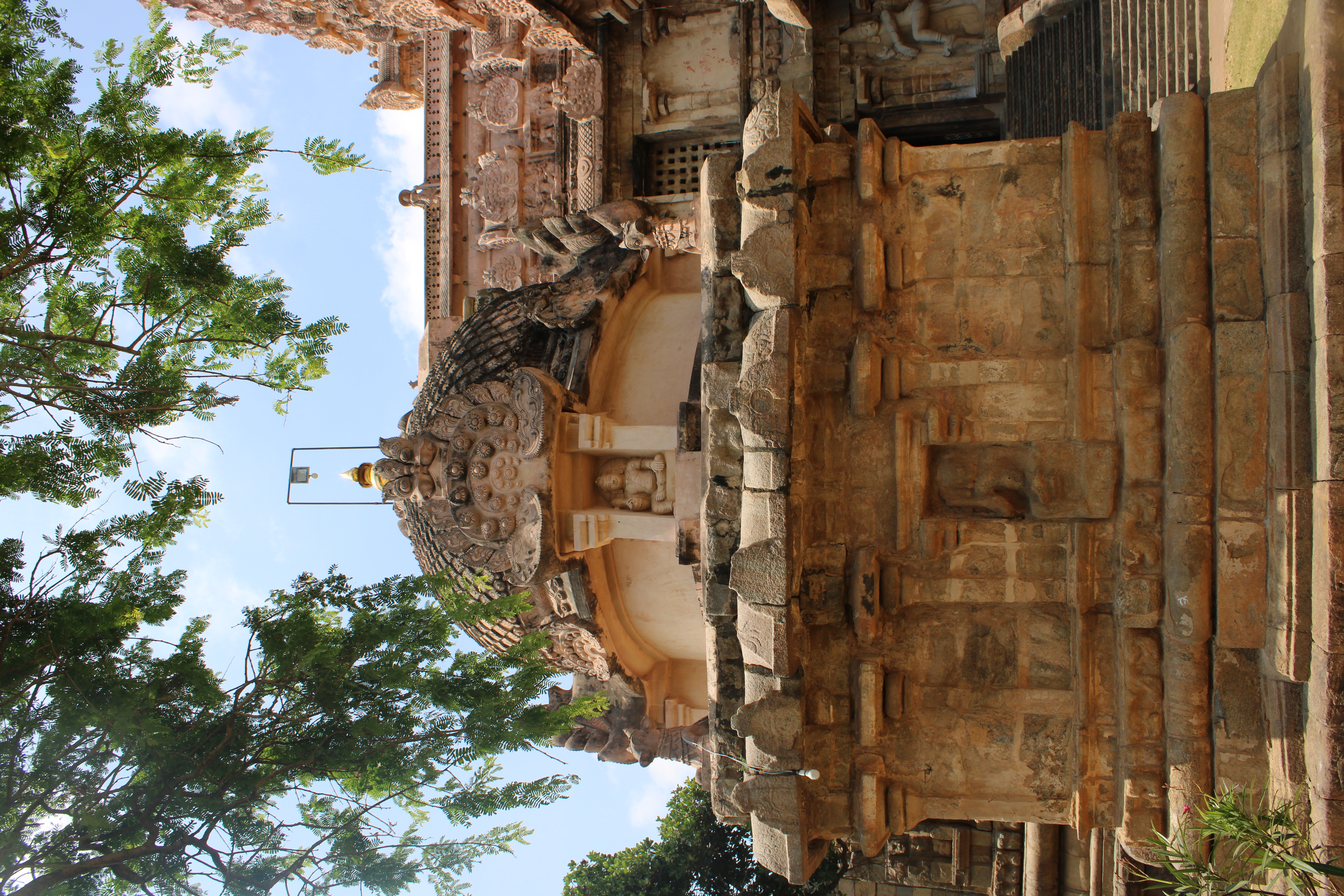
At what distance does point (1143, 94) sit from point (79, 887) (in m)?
10.6

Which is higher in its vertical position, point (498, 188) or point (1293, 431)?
point (498, 188)

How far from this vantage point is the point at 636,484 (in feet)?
22.2

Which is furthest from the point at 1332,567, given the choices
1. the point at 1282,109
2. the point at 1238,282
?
the point at 1282,109

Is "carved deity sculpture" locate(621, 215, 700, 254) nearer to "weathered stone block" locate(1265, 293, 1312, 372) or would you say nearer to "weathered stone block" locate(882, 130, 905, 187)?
"weathered stone block" locate(882, 130, 905, 187)

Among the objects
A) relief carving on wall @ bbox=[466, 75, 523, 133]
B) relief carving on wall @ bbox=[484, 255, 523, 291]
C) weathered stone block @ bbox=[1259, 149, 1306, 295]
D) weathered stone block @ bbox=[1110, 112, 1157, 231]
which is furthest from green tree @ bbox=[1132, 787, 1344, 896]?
relief carving on wall @ bbox=[466, 75, 523, 133]

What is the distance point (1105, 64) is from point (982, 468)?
648 cm

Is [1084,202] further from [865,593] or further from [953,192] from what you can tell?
[865,593]

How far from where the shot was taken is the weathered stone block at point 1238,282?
180 inches

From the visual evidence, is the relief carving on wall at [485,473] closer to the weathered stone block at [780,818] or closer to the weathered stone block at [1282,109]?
the weathered stone block at [780,818]

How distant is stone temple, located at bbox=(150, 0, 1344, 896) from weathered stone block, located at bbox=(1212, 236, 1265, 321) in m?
0.02

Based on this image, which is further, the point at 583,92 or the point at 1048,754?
the point at 583,92

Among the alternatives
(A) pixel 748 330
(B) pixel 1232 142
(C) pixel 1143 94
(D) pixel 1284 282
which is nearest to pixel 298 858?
(A) pixel 748 330

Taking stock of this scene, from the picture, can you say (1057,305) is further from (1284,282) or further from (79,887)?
(79,887)

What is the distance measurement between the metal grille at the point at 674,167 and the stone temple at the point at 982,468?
840cm
